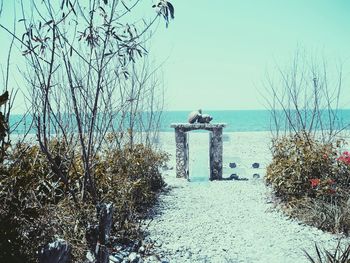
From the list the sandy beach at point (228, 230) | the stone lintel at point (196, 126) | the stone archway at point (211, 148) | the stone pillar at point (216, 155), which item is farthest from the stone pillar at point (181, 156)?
Answer: the sandy beach at point (228, 230)

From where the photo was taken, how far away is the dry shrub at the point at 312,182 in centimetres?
411

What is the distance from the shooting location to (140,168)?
19.5 feet

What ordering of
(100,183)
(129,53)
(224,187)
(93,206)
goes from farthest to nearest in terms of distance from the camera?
(224,187), (100,183), (93,206), (129,53)

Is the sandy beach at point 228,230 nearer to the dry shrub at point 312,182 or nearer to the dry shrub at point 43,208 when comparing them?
the dry shrub at point 312,182

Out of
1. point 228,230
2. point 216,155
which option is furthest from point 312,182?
point 216,155

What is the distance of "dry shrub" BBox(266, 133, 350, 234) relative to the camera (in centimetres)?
411

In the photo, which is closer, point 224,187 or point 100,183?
point 100,183

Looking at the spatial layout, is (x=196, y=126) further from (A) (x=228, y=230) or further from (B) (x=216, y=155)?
(A) (x=228, y=230)

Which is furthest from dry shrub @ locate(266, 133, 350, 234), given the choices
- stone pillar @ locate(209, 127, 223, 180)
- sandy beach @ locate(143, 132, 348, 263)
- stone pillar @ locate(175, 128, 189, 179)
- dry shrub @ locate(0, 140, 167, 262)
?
stone pillar @ locate(175, 128, 189, 179)

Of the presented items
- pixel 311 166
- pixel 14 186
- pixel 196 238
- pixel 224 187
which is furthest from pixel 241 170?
pixel 14 186

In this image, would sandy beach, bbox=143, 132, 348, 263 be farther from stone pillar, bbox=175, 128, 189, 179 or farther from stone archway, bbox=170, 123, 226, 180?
stone pillar, bbox=175, 128, 189, 179

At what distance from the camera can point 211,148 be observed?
915cm

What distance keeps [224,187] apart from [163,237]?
380 centimetres

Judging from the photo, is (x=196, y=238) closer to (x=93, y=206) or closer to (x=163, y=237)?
(x=163, y=237)
